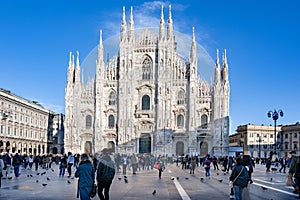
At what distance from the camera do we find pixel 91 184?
32.1ft

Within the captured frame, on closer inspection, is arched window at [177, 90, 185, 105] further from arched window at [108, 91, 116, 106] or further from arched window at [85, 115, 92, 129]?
arched window at [85, 115, 92, 129]

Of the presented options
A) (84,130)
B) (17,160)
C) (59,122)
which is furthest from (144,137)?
(17,160)

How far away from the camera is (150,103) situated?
65.5 metres

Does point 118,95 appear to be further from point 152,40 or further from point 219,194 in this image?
point 219,194

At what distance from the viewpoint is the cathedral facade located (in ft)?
209

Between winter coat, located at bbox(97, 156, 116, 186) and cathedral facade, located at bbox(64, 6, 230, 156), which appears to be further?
cathedral facade, located at bbox(64, 6, 230, 156)

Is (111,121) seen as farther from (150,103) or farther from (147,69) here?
(147,69)

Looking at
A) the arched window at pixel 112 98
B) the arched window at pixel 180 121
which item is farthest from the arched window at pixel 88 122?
the arched window at pixel 180 121

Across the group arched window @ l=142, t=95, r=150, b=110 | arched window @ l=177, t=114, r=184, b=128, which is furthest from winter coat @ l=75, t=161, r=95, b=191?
arched window @ l=142, t=95, r=150, b=110

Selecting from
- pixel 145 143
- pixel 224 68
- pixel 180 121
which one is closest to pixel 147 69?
pixel 180 121

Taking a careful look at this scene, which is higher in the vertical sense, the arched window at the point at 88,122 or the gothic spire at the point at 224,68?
the gothic spire at the point at 224,68

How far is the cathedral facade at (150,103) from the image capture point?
63625mm

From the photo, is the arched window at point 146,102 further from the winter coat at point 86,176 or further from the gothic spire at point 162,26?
the winter coat at point 86,176

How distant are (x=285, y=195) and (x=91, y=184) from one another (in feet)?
33.7
